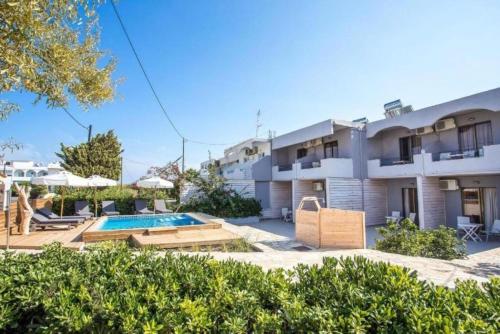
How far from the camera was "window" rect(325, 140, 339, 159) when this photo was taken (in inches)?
795

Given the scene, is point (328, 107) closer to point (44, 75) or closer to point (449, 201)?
point (449, 201)

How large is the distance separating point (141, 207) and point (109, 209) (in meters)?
1.93

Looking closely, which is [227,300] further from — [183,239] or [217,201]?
[217,201]

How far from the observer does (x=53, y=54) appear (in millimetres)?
5992

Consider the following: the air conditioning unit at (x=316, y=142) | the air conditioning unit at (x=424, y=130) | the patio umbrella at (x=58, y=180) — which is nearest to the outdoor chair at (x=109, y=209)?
the patio umbrella at (x=58, y=180)

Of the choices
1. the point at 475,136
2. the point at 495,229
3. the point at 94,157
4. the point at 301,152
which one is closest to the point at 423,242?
the point at 495,229

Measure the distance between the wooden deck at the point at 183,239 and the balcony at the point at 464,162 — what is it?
11.2 metres

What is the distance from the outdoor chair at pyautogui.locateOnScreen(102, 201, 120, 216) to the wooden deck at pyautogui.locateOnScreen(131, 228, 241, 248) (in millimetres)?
7629

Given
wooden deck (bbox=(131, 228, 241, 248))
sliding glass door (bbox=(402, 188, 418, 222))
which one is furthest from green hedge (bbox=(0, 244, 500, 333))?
sliding glass door (bbox=(402, 188, 418, 222))

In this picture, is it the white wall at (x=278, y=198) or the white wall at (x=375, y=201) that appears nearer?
the white wall at (x=375, y=201)

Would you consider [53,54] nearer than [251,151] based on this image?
Yes

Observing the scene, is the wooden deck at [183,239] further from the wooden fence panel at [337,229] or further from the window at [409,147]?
the window at [409,147]

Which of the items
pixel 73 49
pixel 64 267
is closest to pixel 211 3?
pixel 73 49

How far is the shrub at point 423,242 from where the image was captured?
877 cm
